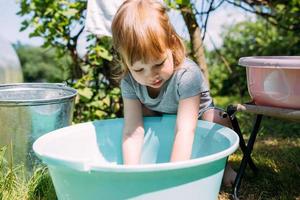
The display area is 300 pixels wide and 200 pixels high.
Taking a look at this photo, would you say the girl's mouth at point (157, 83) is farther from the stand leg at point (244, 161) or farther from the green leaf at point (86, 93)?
the green leaf at point (86, 93)

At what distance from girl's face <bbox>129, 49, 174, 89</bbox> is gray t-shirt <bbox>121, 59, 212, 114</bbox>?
0.07 meters

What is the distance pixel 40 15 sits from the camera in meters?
2.79

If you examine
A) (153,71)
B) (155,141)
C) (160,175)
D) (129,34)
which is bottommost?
(155,141)

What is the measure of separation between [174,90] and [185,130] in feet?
0.78

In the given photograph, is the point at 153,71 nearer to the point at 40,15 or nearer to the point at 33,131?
the point at 33,131

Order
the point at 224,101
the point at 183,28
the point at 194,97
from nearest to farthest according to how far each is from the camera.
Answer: the point at 194,97
the point at 183,28
the point at 224,101

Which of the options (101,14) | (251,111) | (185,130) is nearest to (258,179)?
(251,111)

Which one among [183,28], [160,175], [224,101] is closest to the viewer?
[160,175]

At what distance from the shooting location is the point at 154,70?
1.57 m

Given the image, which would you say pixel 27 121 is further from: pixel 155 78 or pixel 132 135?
pixel 155 78

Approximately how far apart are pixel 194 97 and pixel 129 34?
1.14 ft

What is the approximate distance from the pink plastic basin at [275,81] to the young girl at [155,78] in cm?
21

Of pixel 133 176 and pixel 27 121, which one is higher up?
Answer: pixel 133 176

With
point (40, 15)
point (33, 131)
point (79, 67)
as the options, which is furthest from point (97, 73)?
point (33, 131)
